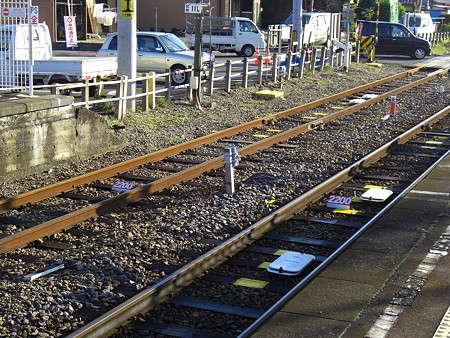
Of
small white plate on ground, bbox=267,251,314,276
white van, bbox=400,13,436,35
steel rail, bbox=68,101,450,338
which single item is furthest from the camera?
white van, bbox=400,13,436,35

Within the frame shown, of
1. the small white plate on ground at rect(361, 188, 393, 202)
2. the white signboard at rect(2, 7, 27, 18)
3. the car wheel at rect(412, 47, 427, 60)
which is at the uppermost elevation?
the white signboard at rect(2, 7, 27, 18)

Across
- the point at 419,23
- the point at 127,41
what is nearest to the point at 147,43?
the point at 127,41

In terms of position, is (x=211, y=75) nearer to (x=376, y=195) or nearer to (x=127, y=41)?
(x=127, y=41)

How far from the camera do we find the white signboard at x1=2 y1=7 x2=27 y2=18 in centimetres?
1138

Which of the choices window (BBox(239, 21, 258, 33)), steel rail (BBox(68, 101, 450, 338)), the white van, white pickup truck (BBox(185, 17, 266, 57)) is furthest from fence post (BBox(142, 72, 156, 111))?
the white van

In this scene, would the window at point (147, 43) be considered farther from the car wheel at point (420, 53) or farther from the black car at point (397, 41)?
the car wheel at point (420, 53)

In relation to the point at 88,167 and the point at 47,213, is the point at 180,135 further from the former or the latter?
the point at 47,213

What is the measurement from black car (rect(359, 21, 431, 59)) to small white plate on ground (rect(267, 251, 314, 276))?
32.2m

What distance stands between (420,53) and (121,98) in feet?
87.0

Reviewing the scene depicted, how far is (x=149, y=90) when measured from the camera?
17.1m

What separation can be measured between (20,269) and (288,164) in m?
5.77

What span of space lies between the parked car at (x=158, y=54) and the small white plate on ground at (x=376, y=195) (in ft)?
42.3

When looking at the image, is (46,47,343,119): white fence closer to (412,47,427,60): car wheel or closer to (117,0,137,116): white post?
(117,0,137,116): white post

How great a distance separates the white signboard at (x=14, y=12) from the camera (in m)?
11.4
